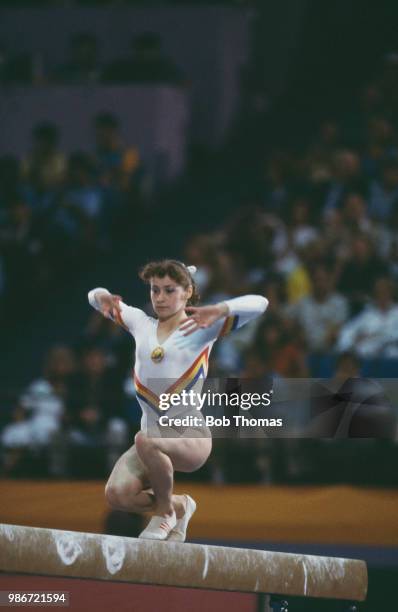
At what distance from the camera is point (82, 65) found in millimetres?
13219

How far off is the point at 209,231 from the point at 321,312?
2.78 meters

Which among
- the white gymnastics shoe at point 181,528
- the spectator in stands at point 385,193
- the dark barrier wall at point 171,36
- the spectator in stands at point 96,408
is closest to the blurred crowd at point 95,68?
the dark barrier wall at point 171,36

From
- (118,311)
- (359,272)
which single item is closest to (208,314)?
(118,311)

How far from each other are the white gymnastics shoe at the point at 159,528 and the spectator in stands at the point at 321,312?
425 cm

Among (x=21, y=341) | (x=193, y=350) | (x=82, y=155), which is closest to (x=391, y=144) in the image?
(x=82, y=155)

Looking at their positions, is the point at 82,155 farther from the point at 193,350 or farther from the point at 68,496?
the point at 193,350

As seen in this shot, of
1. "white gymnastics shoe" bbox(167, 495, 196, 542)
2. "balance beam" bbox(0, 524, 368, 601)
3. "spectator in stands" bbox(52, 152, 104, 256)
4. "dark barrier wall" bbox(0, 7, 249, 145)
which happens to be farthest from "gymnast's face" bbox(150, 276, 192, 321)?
"dark barrier wall" bbox(0, 7, 249, 145)

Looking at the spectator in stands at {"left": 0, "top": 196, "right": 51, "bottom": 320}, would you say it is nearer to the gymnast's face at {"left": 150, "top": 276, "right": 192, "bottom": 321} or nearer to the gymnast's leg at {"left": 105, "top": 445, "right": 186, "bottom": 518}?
the gymnast's face at {"left": 150, "top": 276, "right": 192, "bottom": 321}

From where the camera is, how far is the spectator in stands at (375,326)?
9680mm

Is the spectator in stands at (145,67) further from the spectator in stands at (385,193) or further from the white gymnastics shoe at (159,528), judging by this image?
the white gymnastics shoe at (159,528)

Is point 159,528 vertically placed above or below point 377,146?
below

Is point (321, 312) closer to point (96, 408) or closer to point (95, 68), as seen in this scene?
point (96, 408)

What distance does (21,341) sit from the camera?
12.1 meters

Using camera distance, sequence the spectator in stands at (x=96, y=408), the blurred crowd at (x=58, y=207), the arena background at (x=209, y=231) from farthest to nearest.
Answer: the blurred crowd at (x=58, y=207), the spectator in stands at (x=96, y=408), the arena background at (x=209, y=231)
